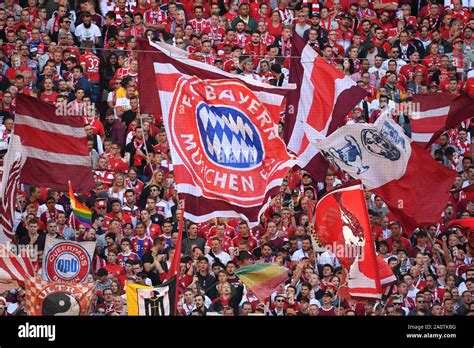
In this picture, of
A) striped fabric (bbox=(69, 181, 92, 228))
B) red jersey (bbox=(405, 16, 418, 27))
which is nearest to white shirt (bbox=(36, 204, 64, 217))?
striped fabric (bbox=(69, 181, 92, 228))

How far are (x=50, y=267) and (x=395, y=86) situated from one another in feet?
21.1

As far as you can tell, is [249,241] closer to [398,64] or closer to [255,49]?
[255,49]

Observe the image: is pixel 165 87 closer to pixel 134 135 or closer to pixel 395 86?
pixel 134 135

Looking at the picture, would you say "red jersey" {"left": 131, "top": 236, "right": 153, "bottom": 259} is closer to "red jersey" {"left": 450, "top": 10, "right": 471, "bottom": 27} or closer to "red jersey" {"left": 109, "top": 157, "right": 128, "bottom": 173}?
"red jersey" {"left": 109, "top": 157, "right": 128, "bottom": 173}

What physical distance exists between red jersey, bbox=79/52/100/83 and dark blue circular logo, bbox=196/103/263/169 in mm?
→ 3992

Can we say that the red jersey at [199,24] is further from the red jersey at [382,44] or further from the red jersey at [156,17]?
the red jersey at [382,44]

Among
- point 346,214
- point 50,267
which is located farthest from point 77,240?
point 346,214

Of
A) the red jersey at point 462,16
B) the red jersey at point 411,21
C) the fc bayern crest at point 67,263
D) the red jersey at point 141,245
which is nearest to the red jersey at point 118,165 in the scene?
the red jersey at point 141,245

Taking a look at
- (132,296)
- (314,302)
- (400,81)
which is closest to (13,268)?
(132,296)

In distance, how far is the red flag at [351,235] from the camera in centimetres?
2058

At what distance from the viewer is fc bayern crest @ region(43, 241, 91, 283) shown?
20422mm

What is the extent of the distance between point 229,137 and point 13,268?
2.82 meters

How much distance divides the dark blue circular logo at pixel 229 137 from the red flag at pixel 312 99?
1.34 metres
